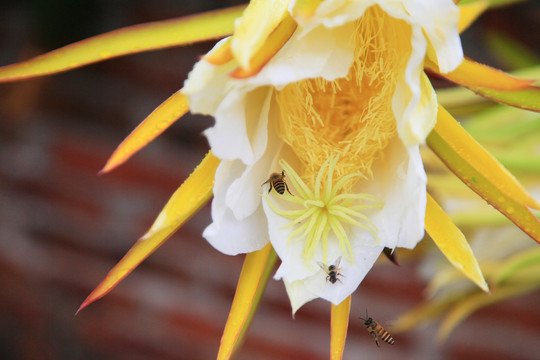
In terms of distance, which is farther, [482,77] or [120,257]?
[120,257]

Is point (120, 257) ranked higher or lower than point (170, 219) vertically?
lower

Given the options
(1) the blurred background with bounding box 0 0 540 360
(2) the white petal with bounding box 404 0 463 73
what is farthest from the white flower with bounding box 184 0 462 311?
(1) the blurred background with bounding box 0 0 540 360

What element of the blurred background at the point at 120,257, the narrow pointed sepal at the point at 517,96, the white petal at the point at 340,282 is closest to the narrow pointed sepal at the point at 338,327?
the white petal at the point at 340,282

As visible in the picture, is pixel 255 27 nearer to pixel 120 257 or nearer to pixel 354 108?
pixel 354 108

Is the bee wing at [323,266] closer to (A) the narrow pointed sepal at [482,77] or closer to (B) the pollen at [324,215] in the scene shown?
(B) the pollen at [324,215]

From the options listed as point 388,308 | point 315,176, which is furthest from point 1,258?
point 315,176

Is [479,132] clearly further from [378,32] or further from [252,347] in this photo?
[252,347]

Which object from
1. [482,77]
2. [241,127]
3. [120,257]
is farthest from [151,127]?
[120,257]
